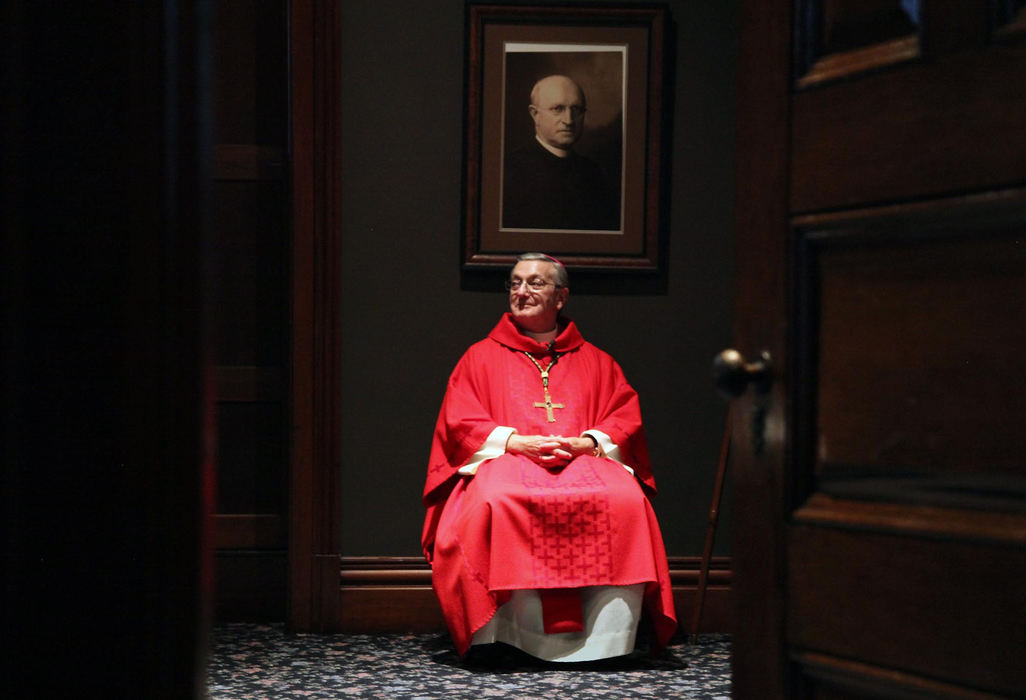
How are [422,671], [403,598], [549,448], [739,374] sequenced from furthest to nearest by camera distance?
[403,598] < [549,448] < [422,671] < [739,374]

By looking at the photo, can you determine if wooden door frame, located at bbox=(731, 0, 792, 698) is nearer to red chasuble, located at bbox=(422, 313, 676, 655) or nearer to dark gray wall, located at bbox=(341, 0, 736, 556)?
red chasuble, located at bbox=(422, 313, 676, 655)

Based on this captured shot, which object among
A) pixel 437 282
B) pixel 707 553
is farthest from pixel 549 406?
pixel 707 553

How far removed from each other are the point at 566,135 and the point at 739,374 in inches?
115

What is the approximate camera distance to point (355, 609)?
3.86 metres

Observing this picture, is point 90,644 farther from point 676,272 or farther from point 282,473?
point 676,272

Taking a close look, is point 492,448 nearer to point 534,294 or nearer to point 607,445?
point 607,445

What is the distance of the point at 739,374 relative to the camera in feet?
4.08

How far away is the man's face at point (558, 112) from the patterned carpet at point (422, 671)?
1893 mm

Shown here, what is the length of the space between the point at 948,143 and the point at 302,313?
2.99m

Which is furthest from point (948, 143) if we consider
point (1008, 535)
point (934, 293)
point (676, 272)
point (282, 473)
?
point (282, 473)

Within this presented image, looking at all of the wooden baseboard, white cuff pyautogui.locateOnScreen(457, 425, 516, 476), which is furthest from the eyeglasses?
the wooden baseboard

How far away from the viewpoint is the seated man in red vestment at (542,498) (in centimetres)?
334

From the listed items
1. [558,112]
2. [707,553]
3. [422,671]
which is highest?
[558,112]

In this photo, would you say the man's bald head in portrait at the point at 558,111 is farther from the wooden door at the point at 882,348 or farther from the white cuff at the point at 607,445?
the wooden door at the point at 882,348
